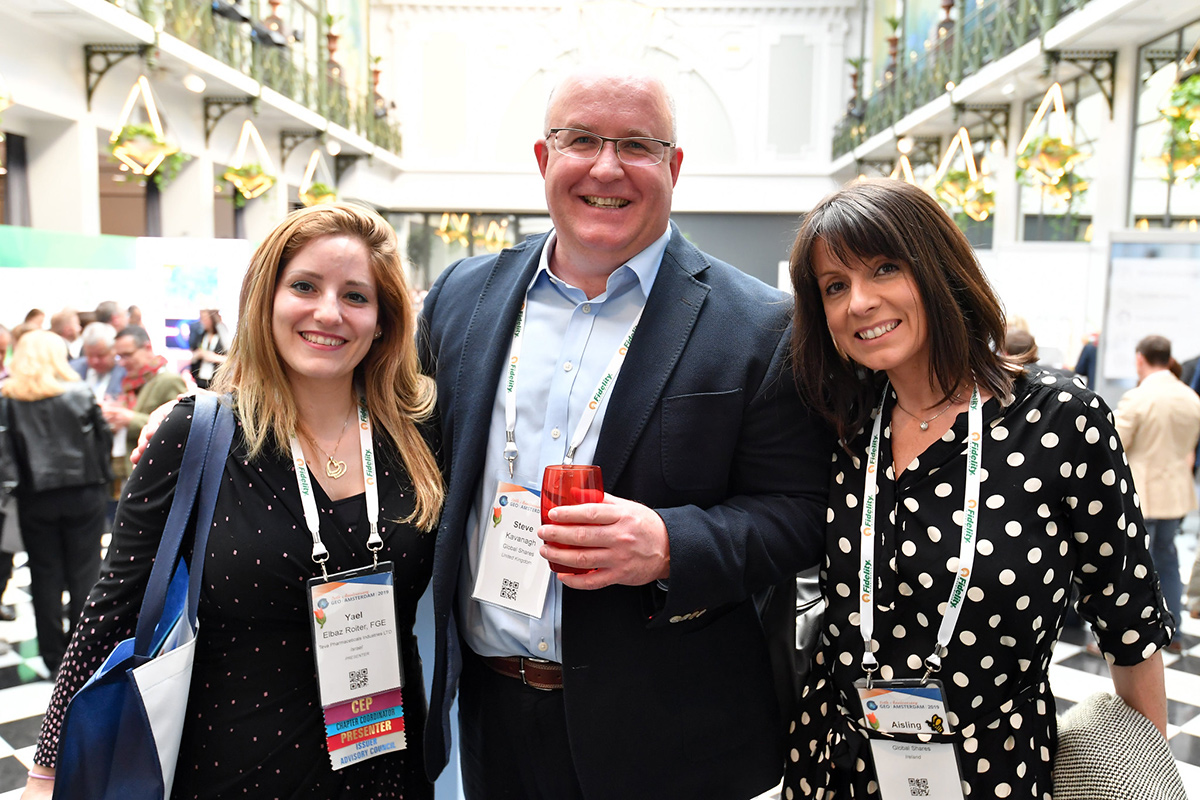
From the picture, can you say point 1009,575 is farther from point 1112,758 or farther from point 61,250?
point 61,250

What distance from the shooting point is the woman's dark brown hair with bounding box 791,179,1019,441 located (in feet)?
5.20

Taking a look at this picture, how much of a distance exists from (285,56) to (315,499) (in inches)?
529

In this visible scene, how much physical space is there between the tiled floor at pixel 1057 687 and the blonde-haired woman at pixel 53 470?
175 mm

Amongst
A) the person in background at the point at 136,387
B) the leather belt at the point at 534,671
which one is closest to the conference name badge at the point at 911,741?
the leather belt at the point at 534,671

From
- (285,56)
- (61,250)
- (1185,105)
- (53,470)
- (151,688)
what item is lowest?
(53,470)

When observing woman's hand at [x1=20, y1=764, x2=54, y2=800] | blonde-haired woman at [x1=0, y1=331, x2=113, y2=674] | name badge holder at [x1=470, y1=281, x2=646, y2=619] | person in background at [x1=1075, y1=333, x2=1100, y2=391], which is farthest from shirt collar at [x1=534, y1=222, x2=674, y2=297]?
person in background at [x1=1075, y1=333, x2=1100, y2=391]

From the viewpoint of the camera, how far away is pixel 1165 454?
5184 mm

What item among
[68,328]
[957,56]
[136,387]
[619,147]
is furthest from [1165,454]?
[957,56]

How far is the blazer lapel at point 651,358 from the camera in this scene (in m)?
1.73

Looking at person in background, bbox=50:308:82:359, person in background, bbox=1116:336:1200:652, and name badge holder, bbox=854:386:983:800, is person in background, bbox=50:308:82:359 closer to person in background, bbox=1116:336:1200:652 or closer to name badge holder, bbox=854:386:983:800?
name badge holder, bbox=854:386:983:800

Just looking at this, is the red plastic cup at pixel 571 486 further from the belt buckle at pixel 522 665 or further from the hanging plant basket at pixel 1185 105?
the hanging plant basket at pixel 1185 105

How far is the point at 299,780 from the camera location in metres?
1.68

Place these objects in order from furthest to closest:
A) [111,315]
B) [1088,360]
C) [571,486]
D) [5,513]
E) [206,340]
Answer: [206,340] < [1088,360] < [111,315] < [5,513] < [571,486]

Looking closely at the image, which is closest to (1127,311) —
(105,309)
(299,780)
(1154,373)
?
(1154,373)
